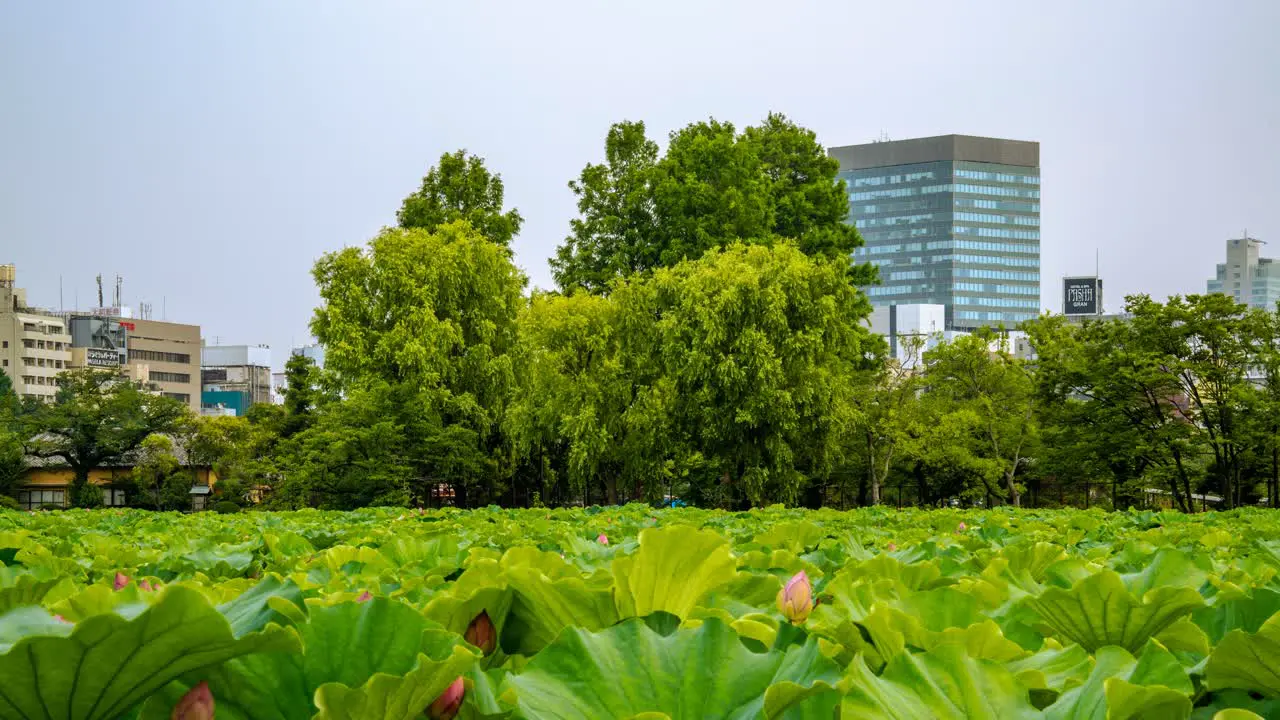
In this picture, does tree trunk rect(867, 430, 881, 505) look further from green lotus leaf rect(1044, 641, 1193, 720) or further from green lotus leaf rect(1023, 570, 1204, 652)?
green lotus leaf rect(1044, 641, 1193, 720)

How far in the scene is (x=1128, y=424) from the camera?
28281 millimetres

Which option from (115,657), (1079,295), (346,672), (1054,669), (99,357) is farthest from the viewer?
(1079,295)

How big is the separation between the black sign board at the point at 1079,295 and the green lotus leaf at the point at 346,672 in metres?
115

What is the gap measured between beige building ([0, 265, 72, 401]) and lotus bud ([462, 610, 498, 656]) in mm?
91387

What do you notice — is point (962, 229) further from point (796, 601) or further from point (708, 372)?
point (796, 601)

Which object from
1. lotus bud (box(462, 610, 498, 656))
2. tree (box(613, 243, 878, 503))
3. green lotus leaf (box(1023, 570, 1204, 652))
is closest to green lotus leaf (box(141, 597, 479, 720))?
lotus bud (box(462, 610, 498, 656))

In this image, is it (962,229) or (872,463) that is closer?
(872,463)

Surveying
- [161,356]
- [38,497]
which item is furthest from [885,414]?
[161,356]

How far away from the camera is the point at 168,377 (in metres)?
96.8

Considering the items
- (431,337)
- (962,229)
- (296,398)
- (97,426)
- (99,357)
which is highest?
(962,229)

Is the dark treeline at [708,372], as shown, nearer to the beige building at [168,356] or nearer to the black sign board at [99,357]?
the black sign board at [99,357]

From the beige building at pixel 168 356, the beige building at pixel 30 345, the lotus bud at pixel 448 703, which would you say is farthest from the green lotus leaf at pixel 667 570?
the beige building at pixel 168 356

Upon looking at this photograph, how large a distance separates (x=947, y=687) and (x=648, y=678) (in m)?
0.22

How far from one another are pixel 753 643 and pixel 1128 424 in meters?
30.0
